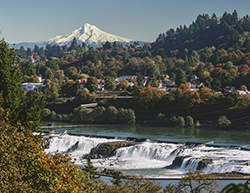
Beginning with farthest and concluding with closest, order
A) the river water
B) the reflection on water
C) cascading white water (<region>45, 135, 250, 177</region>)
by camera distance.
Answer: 1. the reflection on water
2. the river water
3. cascading white water (<region>45, 135, 250, 177</region>)

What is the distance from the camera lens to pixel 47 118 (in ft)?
294

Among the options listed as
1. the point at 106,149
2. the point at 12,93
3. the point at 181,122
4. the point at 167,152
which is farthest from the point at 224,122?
the point at 12,93

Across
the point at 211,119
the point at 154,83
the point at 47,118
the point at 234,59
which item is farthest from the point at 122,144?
the point at 234,59

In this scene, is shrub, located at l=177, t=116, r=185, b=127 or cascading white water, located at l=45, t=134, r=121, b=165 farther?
shrub, located at l=177, t=116, r=185, b=127

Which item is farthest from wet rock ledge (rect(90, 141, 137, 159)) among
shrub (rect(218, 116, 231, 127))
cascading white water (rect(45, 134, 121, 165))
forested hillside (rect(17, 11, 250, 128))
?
shrub (rect(218, 116, 231, 127))

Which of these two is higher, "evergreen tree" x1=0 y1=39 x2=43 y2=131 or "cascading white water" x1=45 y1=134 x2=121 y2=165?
"evergreen tree" x1=0 y1=39 x2=43 y2=131

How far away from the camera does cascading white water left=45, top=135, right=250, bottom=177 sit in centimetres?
3538

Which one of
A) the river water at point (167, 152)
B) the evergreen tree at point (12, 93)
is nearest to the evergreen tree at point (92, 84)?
the river water at point (167, 152)

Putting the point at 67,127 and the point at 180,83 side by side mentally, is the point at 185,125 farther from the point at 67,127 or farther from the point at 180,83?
the point at 180,83

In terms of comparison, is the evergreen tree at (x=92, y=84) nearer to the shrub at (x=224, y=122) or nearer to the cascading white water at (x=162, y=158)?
the shrub at (x=224, y=122)

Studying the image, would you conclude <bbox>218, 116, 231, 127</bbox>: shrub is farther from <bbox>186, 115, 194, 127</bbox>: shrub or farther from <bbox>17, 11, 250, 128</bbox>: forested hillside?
<bbox>17, 11, 250, 128</bbox>: forested hillside

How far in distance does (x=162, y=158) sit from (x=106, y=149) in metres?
8.37

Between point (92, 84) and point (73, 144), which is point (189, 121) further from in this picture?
point (92, 84)

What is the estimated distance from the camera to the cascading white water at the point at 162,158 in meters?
35.4
